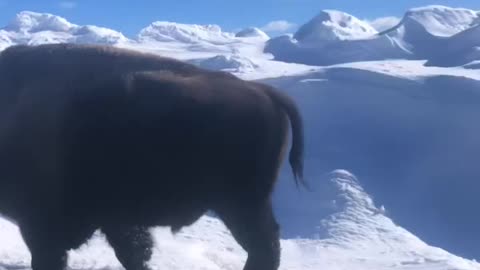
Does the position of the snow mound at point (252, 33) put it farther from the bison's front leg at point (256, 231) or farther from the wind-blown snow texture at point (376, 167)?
the bison's front leg at point (256, 231)

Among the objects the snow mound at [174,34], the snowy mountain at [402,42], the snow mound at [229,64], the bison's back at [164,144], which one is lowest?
the bison's back at [164,144]

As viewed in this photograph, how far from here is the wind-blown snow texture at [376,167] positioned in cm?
468

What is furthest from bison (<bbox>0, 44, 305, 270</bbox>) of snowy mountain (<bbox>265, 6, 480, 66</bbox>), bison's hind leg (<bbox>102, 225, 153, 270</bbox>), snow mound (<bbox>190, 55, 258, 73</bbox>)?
snowy mountain (<bbox>265, 6, 480, 66</bbox>)

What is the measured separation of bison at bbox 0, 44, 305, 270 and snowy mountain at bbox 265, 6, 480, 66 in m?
13.6

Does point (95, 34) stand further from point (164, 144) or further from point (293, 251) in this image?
point (164, 144)

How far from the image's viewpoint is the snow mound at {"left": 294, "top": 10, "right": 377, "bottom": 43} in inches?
880

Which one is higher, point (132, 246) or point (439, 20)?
point (439, 20)

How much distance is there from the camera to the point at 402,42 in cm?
2002

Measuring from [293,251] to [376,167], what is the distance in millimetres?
5092

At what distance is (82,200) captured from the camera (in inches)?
132

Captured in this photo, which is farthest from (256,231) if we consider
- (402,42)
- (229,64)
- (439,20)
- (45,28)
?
(45,28)

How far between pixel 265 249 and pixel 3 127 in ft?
4.05

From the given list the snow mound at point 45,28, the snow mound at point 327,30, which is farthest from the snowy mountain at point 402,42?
the snow mound at point 45,28

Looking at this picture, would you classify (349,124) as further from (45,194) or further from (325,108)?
(45,194)
